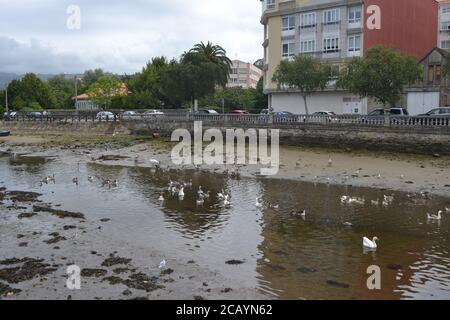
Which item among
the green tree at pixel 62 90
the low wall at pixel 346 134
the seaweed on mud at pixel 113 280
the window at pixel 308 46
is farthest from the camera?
the green tree at pixel 62 90

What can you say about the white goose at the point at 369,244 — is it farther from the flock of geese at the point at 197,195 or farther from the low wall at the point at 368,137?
the low wall at the point at 368,137

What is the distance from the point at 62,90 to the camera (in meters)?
129

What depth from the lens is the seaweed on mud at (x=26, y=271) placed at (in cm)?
1334

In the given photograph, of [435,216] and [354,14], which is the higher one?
[354,14]

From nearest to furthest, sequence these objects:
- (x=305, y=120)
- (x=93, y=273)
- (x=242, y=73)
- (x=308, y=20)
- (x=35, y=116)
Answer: (x=93, y=273) → (x=305, y=120) → (x=308, y=20) → (x=35, y=116) → (x=242, y=73)

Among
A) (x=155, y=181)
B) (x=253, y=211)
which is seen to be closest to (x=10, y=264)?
(x=253, y=211)

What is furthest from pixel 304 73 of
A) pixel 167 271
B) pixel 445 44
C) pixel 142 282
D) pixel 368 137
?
pixel 142 282

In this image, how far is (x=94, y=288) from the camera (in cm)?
1277

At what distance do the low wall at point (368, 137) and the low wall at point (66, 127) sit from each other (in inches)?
626

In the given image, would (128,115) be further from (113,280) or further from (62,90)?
(62,90)

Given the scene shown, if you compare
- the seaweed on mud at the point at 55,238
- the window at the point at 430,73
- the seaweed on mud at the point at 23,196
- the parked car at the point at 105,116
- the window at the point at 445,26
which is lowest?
the seaweed on mud at the point at 55,238

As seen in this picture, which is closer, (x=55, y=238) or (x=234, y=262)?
(x=234, y=262)

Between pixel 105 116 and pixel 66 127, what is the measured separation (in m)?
6.00

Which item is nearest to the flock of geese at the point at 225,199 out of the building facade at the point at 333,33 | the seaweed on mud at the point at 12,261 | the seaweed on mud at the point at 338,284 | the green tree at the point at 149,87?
the seaweed on mud at the point at 338,284
